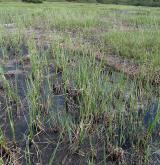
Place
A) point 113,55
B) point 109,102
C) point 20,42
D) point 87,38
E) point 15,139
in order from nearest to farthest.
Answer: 1. point 15,139
2. point 109,102
3. point 113,55
4. point 20,42
5. point 87,38

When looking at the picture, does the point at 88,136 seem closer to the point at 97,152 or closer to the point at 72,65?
the point at 97,152

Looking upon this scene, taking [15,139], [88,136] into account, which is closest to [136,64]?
[88,136]

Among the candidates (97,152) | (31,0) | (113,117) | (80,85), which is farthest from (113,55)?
(31,0)

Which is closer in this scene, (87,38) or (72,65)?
(72,65)

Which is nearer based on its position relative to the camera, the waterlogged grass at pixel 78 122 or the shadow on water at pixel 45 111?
the waterlogged grass at pixel 78 122

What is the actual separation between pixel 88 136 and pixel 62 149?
0.47 m

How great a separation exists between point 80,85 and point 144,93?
1.22 metres

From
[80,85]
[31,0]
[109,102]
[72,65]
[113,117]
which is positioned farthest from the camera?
[31,0]

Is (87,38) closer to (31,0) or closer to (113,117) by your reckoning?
(113,117)

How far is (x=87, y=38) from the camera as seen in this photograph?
11930 mm

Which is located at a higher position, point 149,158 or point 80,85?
point 80,85

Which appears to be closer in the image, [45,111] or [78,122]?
[78,122]

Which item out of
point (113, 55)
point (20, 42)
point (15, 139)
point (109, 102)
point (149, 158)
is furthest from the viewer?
point (20, 42)

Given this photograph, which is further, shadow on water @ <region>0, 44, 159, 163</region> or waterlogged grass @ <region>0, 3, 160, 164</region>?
shadow on water @ <region>0, 44, 159, 163</region>
